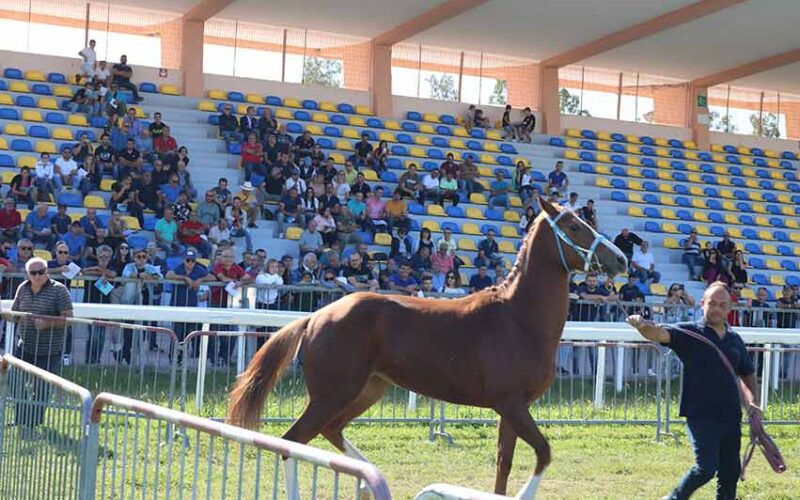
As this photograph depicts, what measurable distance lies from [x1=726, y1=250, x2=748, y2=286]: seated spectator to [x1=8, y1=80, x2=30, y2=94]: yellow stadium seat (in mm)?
16087

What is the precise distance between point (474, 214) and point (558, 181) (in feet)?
8.84

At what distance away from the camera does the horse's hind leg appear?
865 centimetres

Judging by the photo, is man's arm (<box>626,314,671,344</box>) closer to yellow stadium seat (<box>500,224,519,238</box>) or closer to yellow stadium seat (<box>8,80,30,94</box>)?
yellow stadium seat (<box>500,224,519,238</box>)

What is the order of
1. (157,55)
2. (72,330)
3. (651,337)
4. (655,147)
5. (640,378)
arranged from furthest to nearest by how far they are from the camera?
(655,147) < (157,55) < (640,378) < (72,330) < (651,337)

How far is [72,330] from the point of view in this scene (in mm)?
13523

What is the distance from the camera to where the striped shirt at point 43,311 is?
1175 centimetres

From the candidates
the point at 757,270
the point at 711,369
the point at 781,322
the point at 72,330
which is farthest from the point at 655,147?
the point at 711,369

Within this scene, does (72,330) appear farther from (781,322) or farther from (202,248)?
(781,322)

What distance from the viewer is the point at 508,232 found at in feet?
87.4

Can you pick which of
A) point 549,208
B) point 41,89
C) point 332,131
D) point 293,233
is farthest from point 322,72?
point 549,208

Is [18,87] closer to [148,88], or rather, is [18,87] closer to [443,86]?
[148,88]

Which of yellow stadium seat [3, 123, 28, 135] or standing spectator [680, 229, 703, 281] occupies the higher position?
yellow stadium seat [3, 123, 28, 135]

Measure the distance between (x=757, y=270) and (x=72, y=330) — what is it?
66.5ft

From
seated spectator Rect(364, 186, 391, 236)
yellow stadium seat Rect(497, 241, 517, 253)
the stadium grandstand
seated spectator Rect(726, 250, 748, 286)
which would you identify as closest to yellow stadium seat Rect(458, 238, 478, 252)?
the stadium grandstand
